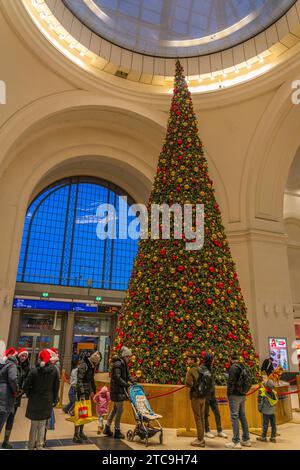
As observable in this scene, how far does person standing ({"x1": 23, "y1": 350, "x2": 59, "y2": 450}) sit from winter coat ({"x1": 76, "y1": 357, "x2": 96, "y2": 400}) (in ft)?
3.16

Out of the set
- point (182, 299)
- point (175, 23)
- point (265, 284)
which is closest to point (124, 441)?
point (182, 299)

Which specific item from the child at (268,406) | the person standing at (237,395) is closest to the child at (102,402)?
the person standing at (237,395)

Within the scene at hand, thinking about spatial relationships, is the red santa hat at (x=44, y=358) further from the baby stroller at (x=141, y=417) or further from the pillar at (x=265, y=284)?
the pillar at (x=265, y=284)

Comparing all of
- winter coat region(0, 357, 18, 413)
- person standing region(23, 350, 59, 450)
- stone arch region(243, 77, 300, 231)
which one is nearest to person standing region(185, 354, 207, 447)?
person standing region(23, 350, 59, 450)

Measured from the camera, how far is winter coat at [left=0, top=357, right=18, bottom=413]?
162 inches

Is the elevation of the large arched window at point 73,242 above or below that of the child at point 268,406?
above

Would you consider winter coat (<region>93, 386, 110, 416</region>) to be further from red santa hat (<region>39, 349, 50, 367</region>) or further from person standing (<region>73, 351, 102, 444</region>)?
red santa hat (<region>39, 349, 50, 367</region>)

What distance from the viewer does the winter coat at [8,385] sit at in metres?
4.12

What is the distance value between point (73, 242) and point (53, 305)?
3075 millimetres

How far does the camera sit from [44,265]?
14727mm

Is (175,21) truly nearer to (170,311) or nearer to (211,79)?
(211,79)

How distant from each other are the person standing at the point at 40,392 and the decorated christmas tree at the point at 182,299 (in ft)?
8.27

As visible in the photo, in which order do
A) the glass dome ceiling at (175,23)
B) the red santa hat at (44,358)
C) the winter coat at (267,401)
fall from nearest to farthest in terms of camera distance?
the red santa hat at (44,358) < the winter coat at (267,401) < the glass dome ceiling at (175,23)

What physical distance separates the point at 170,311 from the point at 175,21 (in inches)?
505
